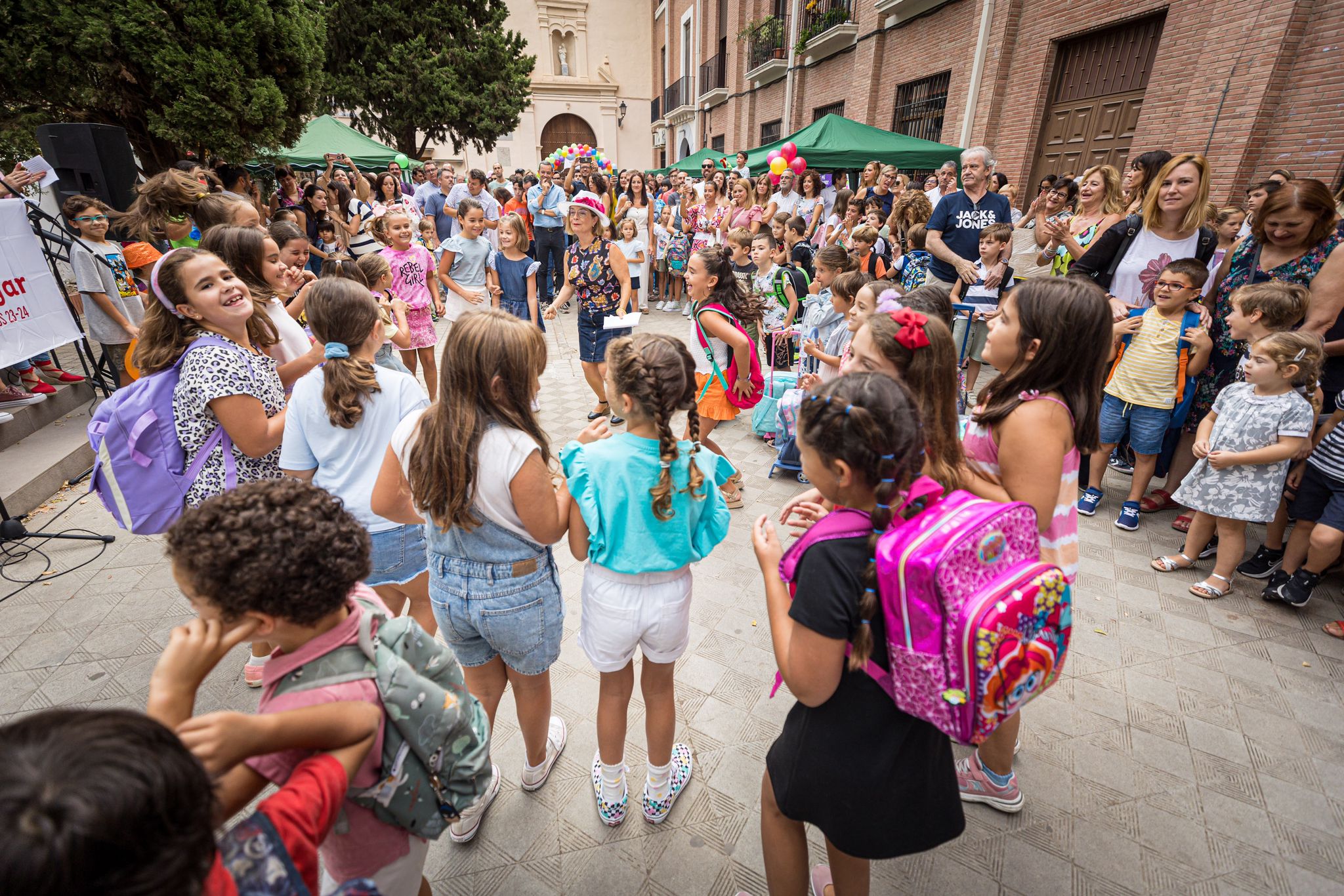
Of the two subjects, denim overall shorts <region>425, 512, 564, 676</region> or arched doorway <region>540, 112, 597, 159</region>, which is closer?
denim overall shorts <region>425, 512, 564, 676</region>

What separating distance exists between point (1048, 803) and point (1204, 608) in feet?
6.33

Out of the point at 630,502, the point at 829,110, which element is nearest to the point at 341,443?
the point at 630,502

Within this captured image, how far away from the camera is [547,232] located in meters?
9.68

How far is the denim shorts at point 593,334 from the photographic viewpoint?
557cm

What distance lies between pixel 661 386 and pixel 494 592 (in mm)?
832

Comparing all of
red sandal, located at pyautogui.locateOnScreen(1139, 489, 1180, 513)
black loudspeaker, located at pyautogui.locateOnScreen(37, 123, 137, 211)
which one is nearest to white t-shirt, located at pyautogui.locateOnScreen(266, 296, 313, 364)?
black loudspeaker, located at pyautogui.locateOnScreen(37, 123, 137, 211)

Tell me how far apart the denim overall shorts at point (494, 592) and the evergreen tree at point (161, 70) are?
7.99m

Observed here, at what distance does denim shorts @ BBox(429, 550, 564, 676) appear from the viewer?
183 cm

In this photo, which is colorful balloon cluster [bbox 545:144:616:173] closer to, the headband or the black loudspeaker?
the black loudspeaker

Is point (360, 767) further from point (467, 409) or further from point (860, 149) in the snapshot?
point (860, 149)

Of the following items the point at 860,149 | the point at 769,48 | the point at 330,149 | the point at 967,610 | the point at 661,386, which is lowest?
the point at 967,610

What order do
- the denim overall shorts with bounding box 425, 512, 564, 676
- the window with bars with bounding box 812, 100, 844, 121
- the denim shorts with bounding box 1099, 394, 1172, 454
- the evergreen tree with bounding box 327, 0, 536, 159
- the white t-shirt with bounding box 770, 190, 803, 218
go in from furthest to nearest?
1. the evergreen tree with bounding box 327, 0, 536, 159
2. the window with bars with bounding box 812, 100, 844, 121
3. the white t-shirt with bounding box 770, 190, 803, 218
4. the denim shorts with bounding box 1099, 394, 1172, 454
5. the denim overall shorts with bounding box 425, 512, 564, 676

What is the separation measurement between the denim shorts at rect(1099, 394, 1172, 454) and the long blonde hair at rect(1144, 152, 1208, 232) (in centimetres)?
122

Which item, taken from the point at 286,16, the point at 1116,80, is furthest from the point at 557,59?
the point at 1116,80
